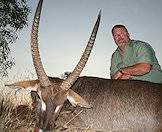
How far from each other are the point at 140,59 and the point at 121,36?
1005 millimetres

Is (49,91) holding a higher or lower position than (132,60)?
lower

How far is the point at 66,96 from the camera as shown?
246 inches

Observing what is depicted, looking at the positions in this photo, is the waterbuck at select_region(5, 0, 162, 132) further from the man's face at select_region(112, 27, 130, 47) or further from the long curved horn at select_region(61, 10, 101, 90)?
the man's face at select_region(112, 27, 130, 47)

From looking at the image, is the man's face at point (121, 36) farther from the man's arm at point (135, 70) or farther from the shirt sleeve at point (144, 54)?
the man's arm at point (135, 70)

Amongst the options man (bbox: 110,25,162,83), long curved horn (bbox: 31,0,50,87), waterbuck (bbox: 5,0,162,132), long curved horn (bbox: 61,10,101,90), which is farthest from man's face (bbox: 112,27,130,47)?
long curved horn (bbox: 31,0,50,87)

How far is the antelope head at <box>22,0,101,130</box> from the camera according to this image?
5.75m

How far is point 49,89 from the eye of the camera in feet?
20.1

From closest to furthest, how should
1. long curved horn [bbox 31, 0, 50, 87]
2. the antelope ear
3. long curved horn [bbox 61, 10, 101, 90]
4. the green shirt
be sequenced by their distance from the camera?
1. long curved horn [bbox 61, 10, 101, 90]
2. long curved horn [bbox 31, 0, 50, 87]
3. the antelope ear
4. the green shirt

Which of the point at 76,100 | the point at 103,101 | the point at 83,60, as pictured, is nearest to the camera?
the point at 83,60

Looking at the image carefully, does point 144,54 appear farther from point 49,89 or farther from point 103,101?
point 49,89

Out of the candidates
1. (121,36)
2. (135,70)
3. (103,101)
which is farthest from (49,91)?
(121,36)

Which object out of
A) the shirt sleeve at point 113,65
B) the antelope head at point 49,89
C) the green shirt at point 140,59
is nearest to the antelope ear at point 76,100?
the antelope head at point 49,89

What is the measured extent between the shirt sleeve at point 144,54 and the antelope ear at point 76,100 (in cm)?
196

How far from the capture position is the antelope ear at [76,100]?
6.20 meters
